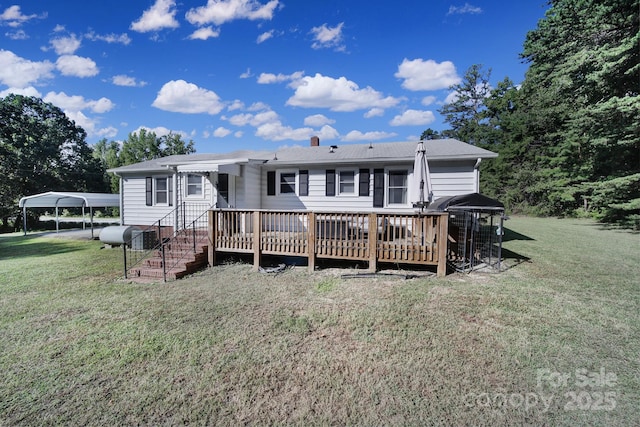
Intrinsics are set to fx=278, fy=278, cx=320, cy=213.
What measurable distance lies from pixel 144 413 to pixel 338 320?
2.37 meters

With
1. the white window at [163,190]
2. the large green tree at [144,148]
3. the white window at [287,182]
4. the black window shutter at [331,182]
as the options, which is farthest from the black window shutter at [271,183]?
the large green tree at [144,148]

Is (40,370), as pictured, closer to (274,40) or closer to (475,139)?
(274,40)

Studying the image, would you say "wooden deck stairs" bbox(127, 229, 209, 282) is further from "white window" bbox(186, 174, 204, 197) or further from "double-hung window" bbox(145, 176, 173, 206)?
"double-hung window" bbox(145, 176, 173, 206)

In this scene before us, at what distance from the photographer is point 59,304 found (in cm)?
456

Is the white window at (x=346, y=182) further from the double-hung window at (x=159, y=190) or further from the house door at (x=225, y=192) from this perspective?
the double-hung window at (x=159, y=190)

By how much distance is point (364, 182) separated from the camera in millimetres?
9195

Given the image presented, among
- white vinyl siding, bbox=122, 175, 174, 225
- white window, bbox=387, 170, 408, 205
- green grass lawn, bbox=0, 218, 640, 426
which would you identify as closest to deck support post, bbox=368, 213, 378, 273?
green grass lawn, bbox=0, 218, 640, 426

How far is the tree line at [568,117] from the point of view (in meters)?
12.7

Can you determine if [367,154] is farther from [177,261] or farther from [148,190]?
[148,190]

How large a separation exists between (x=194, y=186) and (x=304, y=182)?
3810 mm

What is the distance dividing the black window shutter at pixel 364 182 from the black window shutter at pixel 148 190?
8.04m

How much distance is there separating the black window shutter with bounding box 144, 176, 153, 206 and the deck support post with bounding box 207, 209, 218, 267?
5.36 meters

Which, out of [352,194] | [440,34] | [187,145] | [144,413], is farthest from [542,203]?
[187,145]

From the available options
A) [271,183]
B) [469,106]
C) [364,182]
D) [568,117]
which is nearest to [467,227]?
[364,182]
